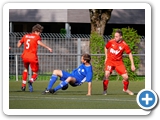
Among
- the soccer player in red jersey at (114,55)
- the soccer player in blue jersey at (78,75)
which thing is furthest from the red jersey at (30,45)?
the soccer player in red jersey at (114,55)

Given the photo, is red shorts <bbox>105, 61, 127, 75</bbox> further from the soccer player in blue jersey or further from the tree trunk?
the tree trunk

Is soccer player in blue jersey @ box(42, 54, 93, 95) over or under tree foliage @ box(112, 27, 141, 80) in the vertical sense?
under

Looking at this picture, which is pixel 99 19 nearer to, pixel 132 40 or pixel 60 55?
pixel 132 40

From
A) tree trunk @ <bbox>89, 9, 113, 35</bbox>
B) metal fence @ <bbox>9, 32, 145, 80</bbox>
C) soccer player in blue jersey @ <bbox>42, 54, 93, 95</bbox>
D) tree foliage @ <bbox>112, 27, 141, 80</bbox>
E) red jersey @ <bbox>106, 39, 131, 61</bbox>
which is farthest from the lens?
tree trunk @ <bbox>89, 9, 113, 35</bbox>

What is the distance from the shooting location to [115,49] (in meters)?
13.9

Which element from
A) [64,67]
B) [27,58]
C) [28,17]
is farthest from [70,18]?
[27,58]

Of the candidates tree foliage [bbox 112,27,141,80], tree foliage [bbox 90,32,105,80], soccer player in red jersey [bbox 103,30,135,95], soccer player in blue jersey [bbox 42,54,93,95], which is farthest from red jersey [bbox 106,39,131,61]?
tree foliage [bbox 112,27,141,80]

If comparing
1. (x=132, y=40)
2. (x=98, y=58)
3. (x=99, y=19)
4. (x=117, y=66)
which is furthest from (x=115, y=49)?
(x=99, y=19)

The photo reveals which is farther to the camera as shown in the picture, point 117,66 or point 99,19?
point 99,19

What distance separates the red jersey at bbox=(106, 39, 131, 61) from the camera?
13.8 metres

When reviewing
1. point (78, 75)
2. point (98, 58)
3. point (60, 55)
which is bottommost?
point (78, 75)

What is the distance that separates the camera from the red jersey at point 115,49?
1383 centimetres

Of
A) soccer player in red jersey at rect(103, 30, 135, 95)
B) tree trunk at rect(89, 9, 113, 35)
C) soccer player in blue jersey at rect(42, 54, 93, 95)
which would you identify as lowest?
soccer player in blue jersey at rect(42, 54, 93, 95)
